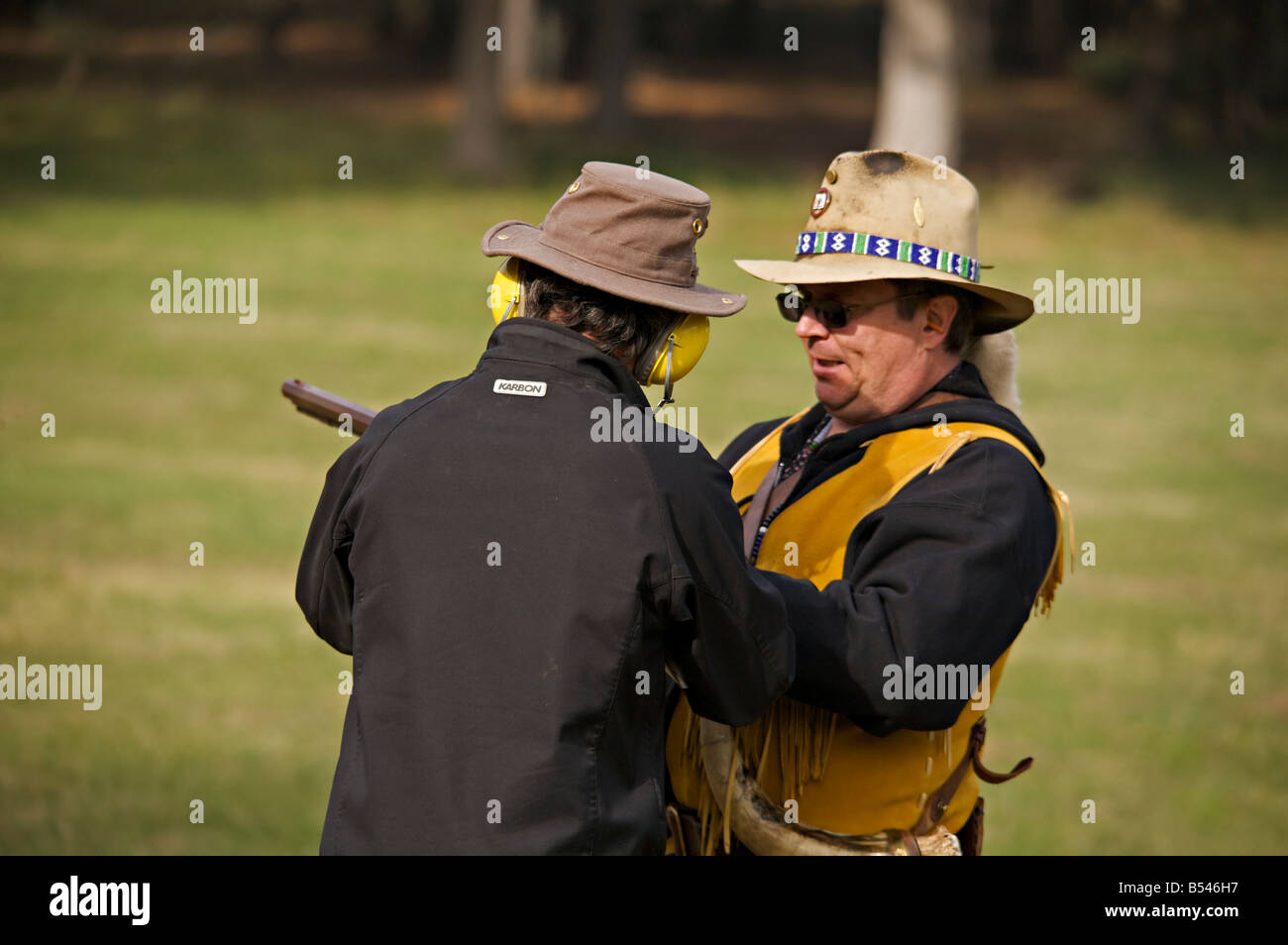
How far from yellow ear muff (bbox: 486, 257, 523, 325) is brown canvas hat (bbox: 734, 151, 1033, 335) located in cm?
86

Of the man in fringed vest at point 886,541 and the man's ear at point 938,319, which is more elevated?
the man's ear at point 938,319

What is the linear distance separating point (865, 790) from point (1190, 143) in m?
27.7

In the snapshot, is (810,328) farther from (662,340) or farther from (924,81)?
(924,81)

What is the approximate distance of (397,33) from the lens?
3925 cm

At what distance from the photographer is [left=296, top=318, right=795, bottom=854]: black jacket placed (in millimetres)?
2816

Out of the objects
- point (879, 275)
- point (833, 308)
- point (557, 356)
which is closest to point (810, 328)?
point (833, 308)

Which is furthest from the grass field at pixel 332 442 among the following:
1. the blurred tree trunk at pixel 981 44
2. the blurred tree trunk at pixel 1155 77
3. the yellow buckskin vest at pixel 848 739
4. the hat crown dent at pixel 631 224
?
the blurred tree trunk at pixel 981 44

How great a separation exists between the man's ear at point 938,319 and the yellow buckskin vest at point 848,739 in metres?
0.28

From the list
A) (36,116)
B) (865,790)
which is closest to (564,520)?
(865,790)

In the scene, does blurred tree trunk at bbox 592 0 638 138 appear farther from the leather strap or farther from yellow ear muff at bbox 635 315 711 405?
yellow ear muff at bbox 635 315 711 405

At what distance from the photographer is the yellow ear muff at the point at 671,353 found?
3.19 meters

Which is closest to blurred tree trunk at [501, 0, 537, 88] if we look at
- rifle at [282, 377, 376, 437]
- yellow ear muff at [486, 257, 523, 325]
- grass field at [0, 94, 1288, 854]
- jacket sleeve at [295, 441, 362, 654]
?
grass field at [0, 94, 1288, 854]

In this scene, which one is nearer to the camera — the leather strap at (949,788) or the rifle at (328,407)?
the leather strap at (949,788)

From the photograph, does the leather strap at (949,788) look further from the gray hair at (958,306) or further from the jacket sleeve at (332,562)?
the jacket sleeve at (332,562)
